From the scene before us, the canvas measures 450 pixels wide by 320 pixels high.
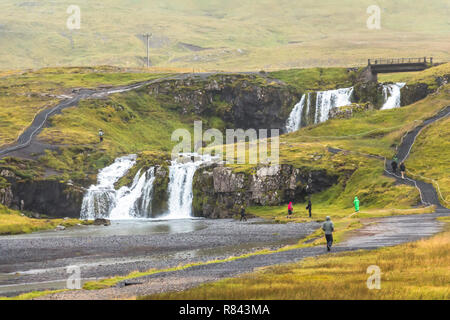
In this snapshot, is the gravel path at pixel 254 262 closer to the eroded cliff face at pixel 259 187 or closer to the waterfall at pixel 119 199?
the eroded cliff face at pixel 259 187

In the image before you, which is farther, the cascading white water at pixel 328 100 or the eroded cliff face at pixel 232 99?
the eroded cliff face at pixel 232 99

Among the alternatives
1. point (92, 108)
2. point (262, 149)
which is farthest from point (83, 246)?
point (92, 108)

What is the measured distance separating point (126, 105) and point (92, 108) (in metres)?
11.2

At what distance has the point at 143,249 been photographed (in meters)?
57.8

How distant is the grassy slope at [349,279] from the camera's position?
24967mm

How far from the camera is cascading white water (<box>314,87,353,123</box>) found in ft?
502

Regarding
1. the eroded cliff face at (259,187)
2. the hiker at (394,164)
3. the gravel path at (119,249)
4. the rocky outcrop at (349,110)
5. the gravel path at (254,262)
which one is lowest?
the gravel path at (119,249)

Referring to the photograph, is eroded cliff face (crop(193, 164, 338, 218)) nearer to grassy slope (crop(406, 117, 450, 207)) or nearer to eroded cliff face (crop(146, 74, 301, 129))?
grassy slope (crop(406, 117, 450, 207))

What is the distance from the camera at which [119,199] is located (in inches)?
4370

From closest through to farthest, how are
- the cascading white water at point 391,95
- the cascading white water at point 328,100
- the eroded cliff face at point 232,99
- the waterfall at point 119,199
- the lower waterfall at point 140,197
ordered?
the lower waterfall at point 140,197 < the waterfall at point 119,199 < the cascading white water at point 391,95 < the cascading white water at point 328,100 < the eroded cliff face at point 232,99

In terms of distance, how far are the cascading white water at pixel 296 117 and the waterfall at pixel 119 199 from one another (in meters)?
57.3

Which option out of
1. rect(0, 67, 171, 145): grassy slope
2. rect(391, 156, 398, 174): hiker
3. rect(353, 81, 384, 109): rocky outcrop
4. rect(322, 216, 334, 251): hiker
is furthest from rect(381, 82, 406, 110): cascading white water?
rect(322, 216, 334, 251): hiker

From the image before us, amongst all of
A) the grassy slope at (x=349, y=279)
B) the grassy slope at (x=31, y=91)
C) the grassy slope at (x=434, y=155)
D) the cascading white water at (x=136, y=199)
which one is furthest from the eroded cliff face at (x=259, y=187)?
the grassy slope at (x=349, y=279)
